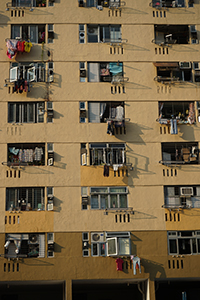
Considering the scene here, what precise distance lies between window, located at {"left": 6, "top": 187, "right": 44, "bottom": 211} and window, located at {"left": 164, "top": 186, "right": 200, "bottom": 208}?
709 cm

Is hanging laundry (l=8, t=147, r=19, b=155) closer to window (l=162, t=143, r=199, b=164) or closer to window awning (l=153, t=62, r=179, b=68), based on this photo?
window (l=162, t=143, r=199, b=164)

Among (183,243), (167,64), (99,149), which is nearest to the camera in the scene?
(183,243)

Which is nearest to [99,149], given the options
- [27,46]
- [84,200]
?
[84,200]

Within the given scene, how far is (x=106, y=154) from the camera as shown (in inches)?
1064

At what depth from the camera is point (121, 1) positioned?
1158 inches

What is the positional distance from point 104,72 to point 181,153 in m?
6.61

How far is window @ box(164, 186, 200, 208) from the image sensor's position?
26.6 m

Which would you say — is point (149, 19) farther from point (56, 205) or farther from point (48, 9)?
point (56, 205)

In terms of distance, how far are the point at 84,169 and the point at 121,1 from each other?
1089 centimetres

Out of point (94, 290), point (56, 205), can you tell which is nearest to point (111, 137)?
point (56, 205)

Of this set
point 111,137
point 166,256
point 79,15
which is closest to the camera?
point 166,256

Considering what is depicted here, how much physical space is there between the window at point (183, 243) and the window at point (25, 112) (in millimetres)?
9927

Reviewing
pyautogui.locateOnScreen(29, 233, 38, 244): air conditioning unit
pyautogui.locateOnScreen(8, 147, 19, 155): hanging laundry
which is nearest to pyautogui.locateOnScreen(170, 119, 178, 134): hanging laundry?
pyautogui.locateOnScreen(8, 147, 19, 155): hanging laundry

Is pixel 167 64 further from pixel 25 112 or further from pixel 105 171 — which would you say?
pixel 25 112
